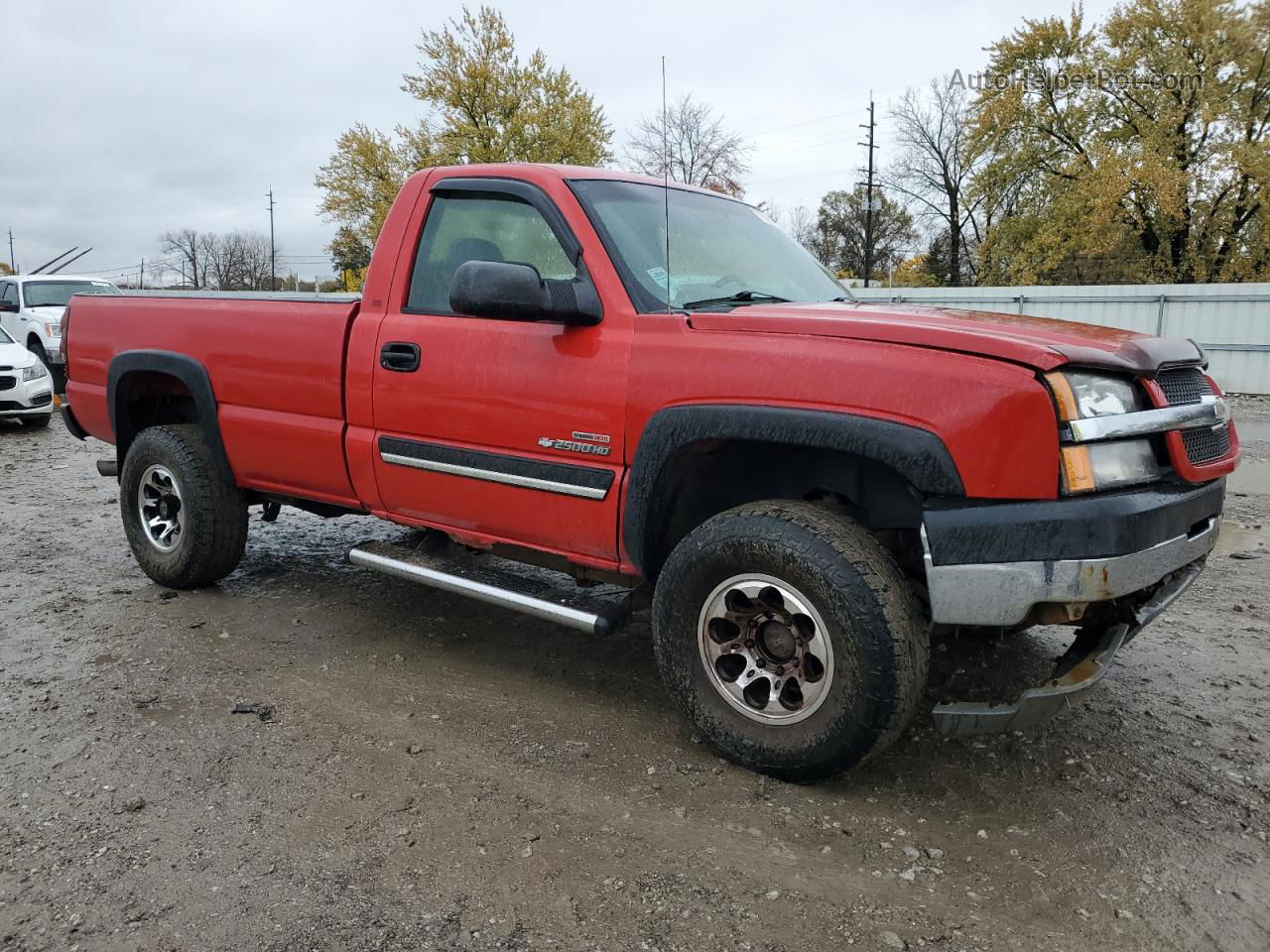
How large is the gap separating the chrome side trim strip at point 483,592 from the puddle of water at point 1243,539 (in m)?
4.15

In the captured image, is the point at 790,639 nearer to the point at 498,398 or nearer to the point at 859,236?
the point at 498,398

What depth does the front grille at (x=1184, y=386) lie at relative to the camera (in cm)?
288

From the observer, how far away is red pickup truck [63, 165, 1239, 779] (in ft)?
8.52

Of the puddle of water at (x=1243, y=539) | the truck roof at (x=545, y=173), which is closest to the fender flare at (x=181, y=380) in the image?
the truck roof at (x=545, y=173)

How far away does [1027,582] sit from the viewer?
2.56 meters

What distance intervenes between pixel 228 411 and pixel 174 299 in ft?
2.36

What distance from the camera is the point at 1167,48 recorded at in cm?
2930

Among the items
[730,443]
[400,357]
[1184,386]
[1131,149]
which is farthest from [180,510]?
[1131,149]

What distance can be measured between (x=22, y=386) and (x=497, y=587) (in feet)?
35.4

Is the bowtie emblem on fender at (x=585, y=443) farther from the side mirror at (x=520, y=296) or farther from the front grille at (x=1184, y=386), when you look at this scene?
the front grille at (x=1184, y=386)

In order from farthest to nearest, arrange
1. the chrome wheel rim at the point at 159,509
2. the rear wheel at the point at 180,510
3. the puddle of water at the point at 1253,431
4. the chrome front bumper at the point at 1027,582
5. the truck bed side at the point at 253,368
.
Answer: the puddle of water at the point at 1253,431
the chrome wheel rim at the point at 159,509
the rear wheel at the point at 180,510
the truck bed side at the point at 253,368
the chrome front bumper at the point at 1027,582

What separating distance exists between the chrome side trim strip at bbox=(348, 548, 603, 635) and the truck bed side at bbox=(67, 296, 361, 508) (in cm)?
35

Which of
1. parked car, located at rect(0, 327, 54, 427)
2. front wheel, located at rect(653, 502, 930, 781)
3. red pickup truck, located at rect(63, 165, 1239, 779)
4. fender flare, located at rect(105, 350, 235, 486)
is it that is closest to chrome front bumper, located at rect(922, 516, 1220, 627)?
red pickup truck, located at rect(63, 165, 1239, 779)

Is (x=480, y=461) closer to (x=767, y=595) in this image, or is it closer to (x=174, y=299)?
(x=767, y=595)
